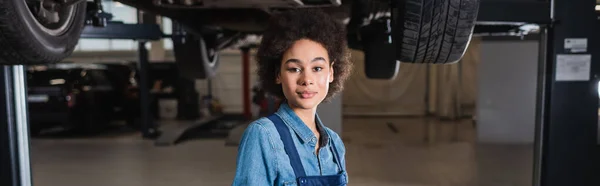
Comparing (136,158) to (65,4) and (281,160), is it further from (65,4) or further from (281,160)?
(281,160)

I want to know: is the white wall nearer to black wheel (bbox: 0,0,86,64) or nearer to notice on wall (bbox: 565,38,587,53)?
notice on wall (bbox: 565,38,587,53)

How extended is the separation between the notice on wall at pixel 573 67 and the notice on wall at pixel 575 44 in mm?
33

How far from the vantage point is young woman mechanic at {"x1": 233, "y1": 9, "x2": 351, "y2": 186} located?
0.88 metres

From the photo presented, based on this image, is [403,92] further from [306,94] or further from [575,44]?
[306,94]

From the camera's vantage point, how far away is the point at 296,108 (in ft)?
3.22

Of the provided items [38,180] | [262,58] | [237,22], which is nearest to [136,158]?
[38,180]

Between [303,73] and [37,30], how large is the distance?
3.45ft

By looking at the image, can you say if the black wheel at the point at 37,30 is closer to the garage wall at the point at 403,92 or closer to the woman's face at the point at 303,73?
the woman's face at the point at 303,73

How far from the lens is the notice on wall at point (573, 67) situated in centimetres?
232

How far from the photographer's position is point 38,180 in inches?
135

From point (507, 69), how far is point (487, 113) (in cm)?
57

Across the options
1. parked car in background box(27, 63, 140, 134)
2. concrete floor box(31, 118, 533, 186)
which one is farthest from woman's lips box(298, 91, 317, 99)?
parked car in background box(27, 63, 140, 134)

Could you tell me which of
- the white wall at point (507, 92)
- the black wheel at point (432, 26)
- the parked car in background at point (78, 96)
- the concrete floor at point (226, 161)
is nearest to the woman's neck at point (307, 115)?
the black wheel at point (432, 26)

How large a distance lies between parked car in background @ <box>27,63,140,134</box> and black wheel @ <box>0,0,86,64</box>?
3763mm
